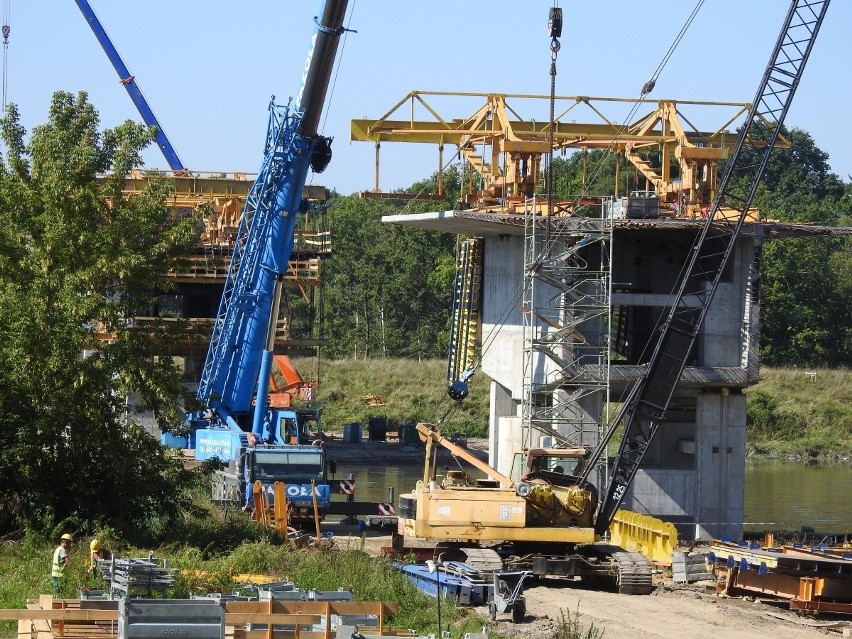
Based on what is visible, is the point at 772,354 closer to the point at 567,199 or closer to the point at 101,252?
the point at 567,199

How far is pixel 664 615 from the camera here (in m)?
28.2

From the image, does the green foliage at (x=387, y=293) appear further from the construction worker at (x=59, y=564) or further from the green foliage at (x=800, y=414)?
the construction worker at (x=59, y=564)

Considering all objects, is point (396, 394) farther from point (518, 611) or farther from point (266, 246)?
point (518, 611)

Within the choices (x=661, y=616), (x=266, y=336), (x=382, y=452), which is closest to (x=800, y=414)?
(x=382, y=452)

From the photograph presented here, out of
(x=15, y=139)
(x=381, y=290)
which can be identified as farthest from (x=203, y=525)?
(x=381, y=290)

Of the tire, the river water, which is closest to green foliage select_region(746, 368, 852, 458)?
the river water

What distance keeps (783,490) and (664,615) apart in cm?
3219

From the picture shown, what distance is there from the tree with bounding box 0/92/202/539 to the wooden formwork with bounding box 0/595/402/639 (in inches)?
358

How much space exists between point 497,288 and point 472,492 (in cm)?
1584

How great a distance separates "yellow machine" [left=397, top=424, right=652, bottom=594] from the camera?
31562 mm

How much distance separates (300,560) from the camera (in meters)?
29.3

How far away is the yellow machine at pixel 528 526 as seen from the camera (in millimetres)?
31562

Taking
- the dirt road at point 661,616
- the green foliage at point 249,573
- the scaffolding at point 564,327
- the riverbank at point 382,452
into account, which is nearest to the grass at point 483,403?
the riverbank at point 382,452

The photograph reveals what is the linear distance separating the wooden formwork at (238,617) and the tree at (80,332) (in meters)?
9.10
